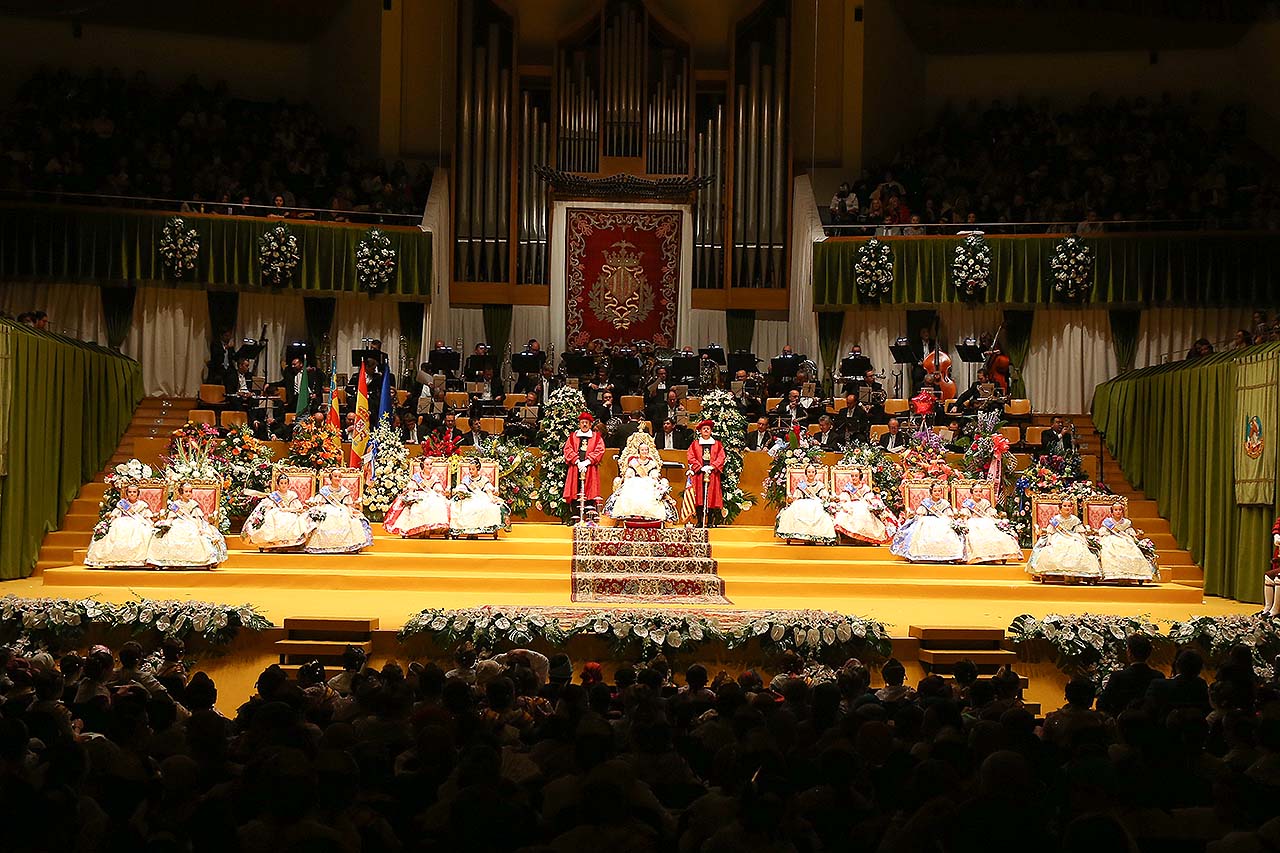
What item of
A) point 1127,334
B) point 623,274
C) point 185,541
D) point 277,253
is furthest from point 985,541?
point 277,253

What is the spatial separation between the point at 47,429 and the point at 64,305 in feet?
15.5

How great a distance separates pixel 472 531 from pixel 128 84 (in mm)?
11578

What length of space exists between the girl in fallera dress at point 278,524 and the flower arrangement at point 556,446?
3008 millimetres

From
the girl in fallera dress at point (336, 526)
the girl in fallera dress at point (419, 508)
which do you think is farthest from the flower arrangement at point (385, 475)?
the girl in fallera dress at point (336, 526)

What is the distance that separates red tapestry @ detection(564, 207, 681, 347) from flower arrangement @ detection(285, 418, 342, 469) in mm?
7194

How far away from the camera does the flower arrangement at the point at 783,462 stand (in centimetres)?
1527

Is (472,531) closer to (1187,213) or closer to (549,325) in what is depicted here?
(549,325)

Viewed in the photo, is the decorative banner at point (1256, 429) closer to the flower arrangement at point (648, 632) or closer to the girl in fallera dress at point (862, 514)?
the girl in fallera dress at point (862, 514)

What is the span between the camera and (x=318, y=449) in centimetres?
1528

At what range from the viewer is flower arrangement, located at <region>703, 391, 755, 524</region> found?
15.9 m

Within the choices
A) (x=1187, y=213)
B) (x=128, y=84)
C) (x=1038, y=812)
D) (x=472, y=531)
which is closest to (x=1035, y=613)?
(x=472, y=531)

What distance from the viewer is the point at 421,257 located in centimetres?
2039

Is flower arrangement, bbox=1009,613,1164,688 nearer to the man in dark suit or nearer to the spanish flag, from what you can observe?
the man in dark suit

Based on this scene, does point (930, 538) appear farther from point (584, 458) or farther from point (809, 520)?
point (584, 458)
